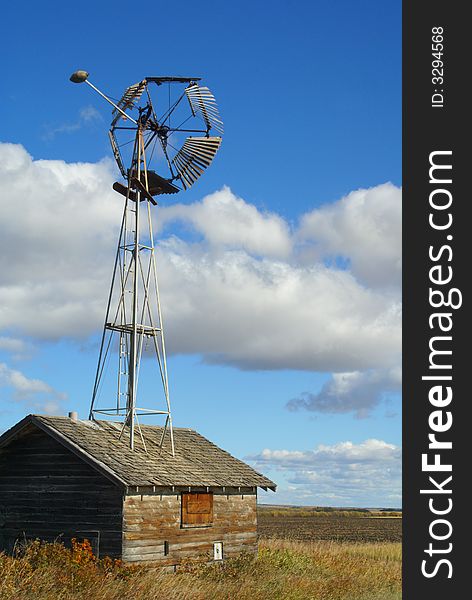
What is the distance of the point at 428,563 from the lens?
40.7ft

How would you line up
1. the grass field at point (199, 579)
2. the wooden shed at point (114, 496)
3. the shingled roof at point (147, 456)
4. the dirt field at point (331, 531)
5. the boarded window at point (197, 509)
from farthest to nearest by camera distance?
the dirt field at point (331, 531) → the boarded window at point (197, 509) → the shingled roof at point (147, 456) → the wooden shed at point (114, 496) → the grass field at point (199, 579)

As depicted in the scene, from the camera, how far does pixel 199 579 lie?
76.4 feet

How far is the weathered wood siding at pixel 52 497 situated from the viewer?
2284 centimetres

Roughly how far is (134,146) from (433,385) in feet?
60.1

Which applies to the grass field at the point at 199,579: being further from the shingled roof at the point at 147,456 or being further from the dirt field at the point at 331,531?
the dirt field at the point at 331,531

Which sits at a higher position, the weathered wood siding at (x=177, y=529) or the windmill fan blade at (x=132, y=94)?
the windmill fan blade at (x=132, y=94)

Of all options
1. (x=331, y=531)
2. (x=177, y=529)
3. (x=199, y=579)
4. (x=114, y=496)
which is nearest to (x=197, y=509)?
(x=177, y=529)

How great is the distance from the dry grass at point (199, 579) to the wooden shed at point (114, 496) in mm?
661

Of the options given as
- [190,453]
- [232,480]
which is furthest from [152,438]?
[232,480]

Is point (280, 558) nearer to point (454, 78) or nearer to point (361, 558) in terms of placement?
point (361, 558)

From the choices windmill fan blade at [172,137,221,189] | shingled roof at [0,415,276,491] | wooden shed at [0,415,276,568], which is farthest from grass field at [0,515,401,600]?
windmill fan blade at [172,137,221,189]

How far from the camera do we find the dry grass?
18.6 meters

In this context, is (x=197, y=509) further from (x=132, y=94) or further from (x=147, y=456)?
(x=132, y=94)

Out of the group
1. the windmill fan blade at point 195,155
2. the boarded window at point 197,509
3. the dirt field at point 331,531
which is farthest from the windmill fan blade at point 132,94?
the dirt field at point 331,531
